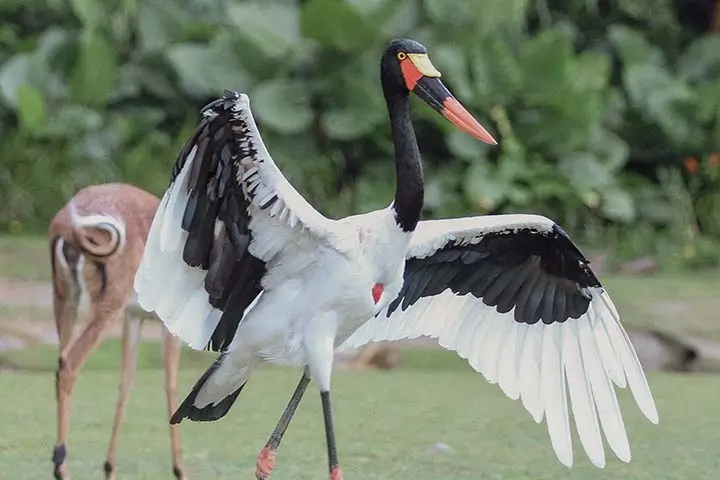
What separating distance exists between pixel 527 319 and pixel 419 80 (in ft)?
3.43

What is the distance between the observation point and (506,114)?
11219mm

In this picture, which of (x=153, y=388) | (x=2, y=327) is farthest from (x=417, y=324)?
(x=2, y=327)

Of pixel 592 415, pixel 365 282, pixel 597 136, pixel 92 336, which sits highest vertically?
Result: pixel 365 282

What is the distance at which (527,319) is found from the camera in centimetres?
476

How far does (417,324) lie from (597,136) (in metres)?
6.98

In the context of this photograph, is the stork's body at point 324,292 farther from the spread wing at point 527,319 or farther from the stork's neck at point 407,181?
the spread wing at point 527,319

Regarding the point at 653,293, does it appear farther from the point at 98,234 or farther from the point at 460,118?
the point at 460,118

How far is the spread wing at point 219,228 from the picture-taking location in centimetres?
376

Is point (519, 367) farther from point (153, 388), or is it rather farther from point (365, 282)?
point (153, 388)

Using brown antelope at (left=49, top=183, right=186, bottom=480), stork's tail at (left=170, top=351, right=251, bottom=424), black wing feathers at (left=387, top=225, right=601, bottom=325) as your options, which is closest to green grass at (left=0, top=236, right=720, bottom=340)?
black wing feathers at (left=387, top=225, right=601, bottom=325)

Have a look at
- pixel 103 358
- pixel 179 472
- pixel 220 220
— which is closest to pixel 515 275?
pixel 220 220

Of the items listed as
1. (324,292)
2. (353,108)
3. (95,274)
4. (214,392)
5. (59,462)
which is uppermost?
(324,292)

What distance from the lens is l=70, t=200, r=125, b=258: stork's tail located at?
15.9 feet

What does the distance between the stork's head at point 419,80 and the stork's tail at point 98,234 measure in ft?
3.92
